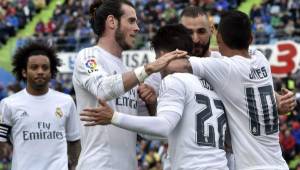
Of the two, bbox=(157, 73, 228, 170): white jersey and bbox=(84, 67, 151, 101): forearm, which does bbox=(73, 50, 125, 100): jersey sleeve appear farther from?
bbox=(157, 73, 228, 170): white jersey

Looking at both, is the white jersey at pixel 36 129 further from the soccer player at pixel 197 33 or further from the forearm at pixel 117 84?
the forearm at pixel 117 84

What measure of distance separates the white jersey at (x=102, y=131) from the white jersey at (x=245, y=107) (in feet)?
2.89

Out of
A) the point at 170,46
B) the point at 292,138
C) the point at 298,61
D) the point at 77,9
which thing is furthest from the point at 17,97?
the point at 77,9

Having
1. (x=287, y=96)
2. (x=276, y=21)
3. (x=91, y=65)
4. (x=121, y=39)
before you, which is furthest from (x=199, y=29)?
(x=276, y=21)

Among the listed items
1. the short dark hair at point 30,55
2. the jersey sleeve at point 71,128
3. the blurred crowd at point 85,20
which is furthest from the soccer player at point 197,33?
the blurred crowd at point 85,20

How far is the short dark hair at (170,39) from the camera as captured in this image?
6383mm

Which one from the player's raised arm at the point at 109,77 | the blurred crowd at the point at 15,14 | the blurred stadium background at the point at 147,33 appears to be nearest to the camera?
the player's raised arm at the point at 109,77

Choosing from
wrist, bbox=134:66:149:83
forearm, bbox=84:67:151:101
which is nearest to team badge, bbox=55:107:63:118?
forearm, bbox=84:67:151:101

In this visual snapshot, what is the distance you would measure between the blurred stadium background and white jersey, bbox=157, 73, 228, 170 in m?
11.9

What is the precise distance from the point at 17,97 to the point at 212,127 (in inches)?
139

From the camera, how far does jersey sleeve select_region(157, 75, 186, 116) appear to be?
6.04m

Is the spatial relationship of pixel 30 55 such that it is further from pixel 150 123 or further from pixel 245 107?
pixel 150 123

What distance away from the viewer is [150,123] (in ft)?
19.7

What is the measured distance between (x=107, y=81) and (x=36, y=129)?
105 inches
